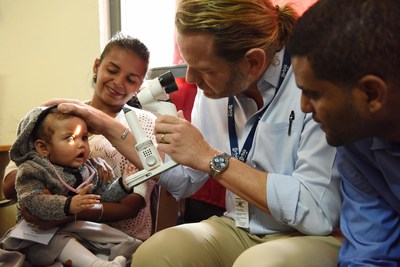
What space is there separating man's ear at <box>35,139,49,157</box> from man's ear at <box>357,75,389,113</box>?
1022 millimetres

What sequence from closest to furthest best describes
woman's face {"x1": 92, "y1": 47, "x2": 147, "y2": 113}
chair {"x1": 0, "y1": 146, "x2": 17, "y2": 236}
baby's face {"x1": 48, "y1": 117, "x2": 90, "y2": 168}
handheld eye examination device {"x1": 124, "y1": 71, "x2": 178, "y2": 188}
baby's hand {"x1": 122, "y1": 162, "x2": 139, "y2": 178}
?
1. handheld eye examination device {"x1": 124, "y1": 71, "x2": 178, "y2": 188}
2. baby's face {"x1": 48, "y1": 117, "x2": 90, "y2": 168}
3. baby's hand {"x1": 122, "y1": 162, "x2": 139, "y2": 178}
4. woman's face {"x1": 92, "y1": 47, "x2": 147, "y2": 113}
5. chair {"x1": 0, "y1": 146, "x2": 17, "y2": 236}

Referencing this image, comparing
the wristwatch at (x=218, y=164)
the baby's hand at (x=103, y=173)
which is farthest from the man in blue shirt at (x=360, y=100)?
the baby's hand at (x=103, y=173)

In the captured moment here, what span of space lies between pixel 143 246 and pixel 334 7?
0.76 m

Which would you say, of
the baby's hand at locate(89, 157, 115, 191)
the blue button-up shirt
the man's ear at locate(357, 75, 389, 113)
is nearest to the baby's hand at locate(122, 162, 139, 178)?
the baby's hand at locate(89, 157, 115, 191)

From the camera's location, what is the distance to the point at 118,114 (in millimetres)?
1735

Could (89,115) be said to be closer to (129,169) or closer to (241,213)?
(129,169)

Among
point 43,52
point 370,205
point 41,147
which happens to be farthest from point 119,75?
point 43,52

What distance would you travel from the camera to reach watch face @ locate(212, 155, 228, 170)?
112 cm

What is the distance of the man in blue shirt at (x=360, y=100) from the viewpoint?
2.50 feet

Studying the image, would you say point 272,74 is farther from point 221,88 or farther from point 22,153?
point 22,153

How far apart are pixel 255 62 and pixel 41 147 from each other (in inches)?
29.7

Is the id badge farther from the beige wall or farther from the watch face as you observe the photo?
the beige wall

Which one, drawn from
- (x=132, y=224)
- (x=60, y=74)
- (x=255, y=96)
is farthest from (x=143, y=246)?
(x=60, y=74)

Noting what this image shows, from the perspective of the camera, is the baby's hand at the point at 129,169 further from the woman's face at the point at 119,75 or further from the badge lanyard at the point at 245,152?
the badge lanyard at the point at 245,152
